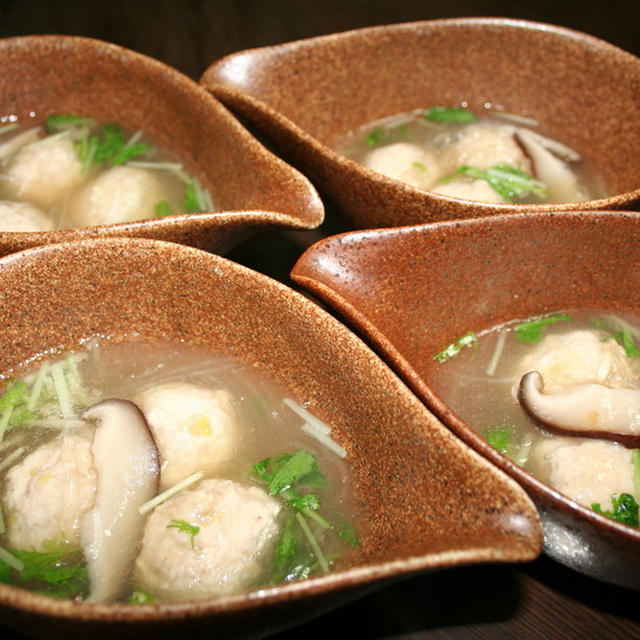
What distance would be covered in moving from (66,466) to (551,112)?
2.56 metres

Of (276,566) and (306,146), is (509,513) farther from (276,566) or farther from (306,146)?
(306,146)

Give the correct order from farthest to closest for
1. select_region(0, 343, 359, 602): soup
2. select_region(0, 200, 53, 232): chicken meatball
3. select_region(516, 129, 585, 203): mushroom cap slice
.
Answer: select_region(516, 129, 585, 203): mushroom cap slice < select_region(0, 200, 53, 232): chicken meatball < select_region(0, 343, 359, 602): soup

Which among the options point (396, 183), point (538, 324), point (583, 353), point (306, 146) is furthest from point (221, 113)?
point (583, 353)

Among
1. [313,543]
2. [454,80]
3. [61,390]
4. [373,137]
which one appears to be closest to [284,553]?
[313,543]

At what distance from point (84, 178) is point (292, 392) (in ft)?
4.61

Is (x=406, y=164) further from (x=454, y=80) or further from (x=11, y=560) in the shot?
(x=11, y=560)

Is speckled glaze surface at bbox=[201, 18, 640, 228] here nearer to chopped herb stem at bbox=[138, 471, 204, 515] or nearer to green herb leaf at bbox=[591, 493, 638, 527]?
chopped herb stem at bbox=[138, 471, 204, 515]

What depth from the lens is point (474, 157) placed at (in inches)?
108

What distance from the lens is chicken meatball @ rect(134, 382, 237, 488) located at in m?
1.70

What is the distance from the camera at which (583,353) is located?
1.96 m

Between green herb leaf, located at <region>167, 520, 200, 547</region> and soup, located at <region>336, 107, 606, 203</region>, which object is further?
soup, located at <region>336, 107, 606, 203</region>

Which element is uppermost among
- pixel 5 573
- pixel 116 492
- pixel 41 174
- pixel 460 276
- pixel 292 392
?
pixel 41 174

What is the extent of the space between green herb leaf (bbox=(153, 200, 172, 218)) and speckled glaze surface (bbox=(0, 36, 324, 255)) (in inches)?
7.2

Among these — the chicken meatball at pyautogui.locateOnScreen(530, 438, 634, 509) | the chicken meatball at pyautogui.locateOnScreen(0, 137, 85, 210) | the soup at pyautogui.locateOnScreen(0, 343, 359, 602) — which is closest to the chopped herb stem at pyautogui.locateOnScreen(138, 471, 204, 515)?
the soup at pyautogui.locateOnScreen(0, 343, 359, 602)
